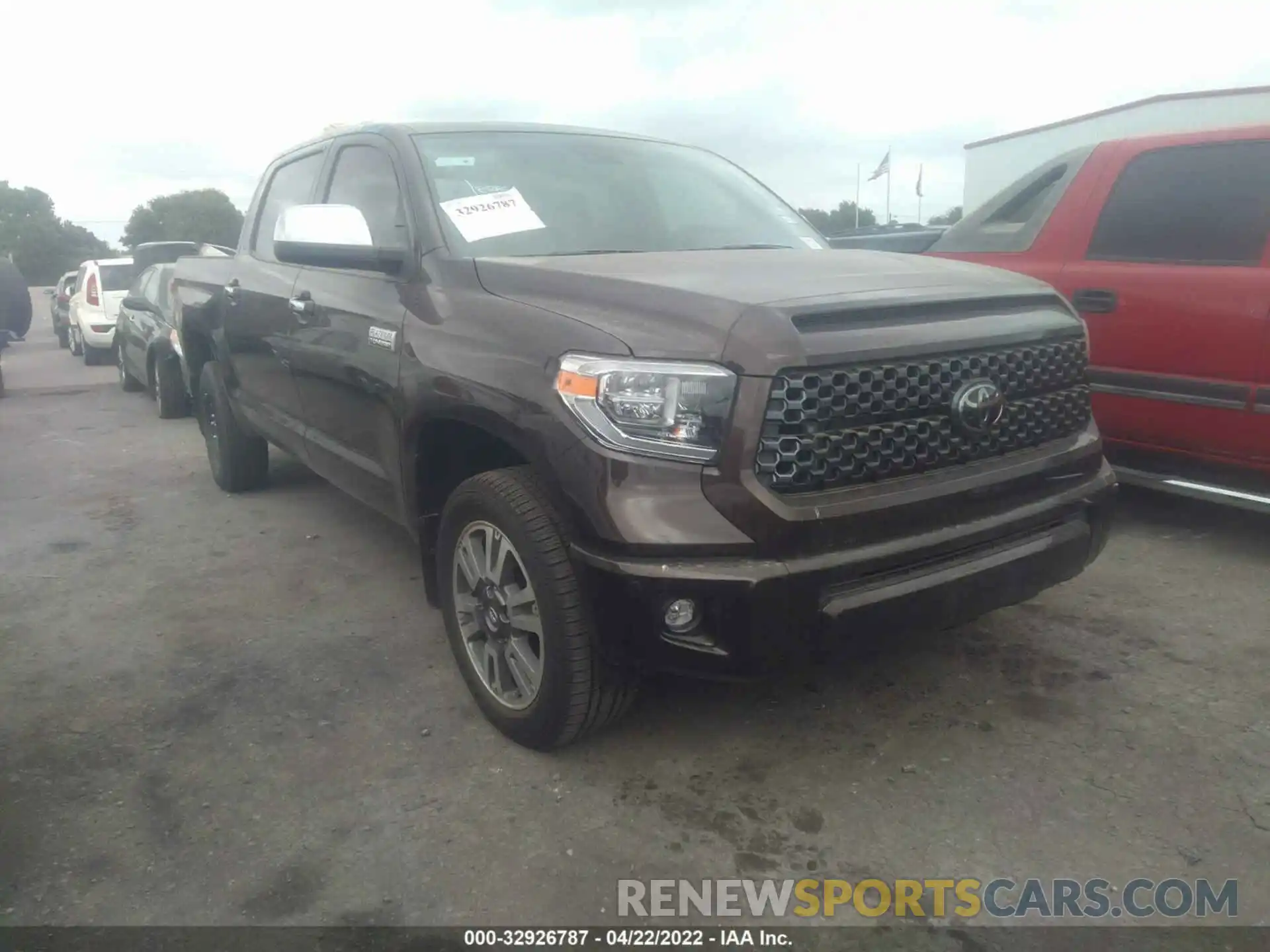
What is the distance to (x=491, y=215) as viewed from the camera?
324 cm

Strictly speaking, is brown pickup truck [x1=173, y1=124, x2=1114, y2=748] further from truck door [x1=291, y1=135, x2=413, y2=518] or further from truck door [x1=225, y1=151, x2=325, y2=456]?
truck door [x1=225, y1=151, x2=325, y2=456]

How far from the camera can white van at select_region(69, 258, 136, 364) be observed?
14.5 meters

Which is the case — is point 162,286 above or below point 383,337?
below

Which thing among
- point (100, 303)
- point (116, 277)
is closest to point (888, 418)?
point (100, 303)

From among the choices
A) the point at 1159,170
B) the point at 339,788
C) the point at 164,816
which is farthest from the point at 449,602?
the point at 1159,170

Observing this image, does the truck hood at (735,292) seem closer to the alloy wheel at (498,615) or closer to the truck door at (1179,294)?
the alloy wheel at (498,615)

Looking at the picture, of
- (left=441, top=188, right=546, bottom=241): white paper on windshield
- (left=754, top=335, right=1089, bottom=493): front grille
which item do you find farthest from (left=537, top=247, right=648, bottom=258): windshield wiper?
(left=754, top=335, right=1089, bottom=493): front grille

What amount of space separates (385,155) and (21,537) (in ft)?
9.99

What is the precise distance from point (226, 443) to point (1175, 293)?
4714 millimetres

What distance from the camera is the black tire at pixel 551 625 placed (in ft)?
8.15

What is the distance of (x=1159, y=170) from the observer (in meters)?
4.33

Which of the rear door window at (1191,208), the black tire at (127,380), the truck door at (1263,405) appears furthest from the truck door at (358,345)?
the black tire at (127,380)

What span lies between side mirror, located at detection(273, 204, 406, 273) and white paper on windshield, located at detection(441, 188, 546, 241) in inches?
8.4

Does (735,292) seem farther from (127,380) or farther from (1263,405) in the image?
(127,380)
